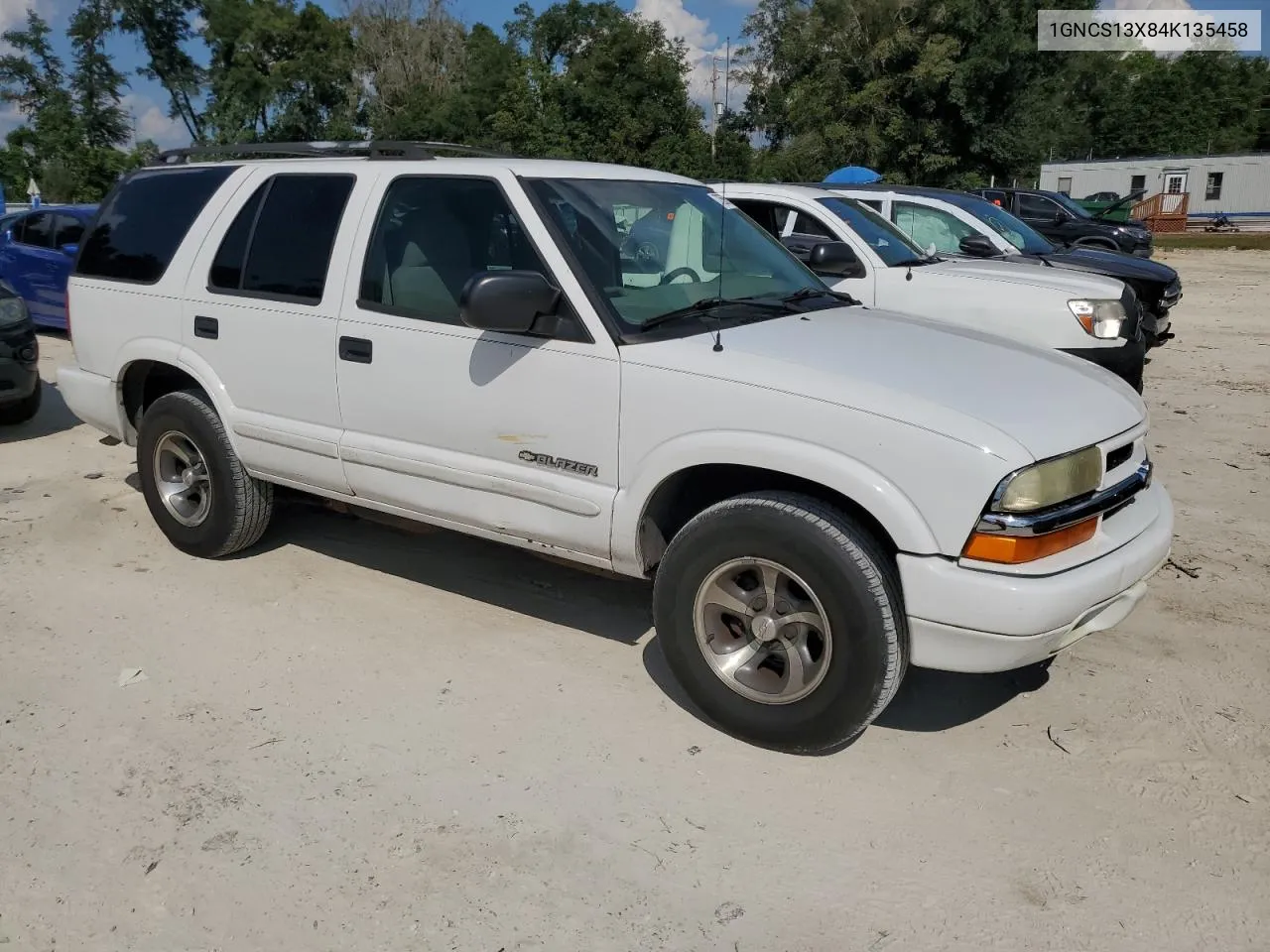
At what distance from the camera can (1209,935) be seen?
2.68 metres

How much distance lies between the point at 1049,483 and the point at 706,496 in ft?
4.06

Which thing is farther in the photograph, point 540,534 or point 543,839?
point 540,534

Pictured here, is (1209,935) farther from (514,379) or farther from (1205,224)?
(1205,224)

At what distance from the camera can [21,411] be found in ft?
26.3

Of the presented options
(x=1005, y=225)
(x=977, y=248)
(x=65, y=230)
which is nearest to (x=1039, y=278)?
(x=977, y=248)

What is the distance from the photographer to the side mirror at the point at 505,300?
3492 mm

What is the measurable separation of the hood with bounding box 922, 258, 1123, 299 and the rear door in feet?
16.1

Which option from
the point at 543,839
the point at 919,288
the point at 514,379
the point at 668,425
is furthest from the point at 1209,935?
the point at 919,288

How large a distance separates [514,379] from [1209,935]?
2.71 meters

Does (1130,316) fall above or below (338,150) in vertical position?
below

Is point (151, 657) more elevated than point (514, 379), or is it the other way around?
point (514, 379)

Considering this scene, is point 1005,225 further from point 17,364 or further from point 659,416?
point 17,364

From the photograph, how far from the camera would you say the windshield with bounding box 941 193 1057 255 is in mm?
10867

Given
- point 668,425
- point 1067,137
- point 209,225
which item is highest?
point 1067,137
